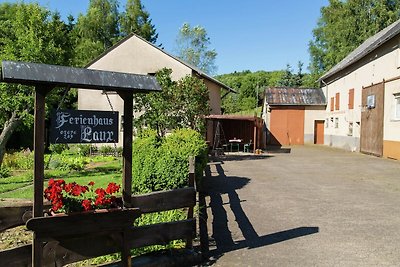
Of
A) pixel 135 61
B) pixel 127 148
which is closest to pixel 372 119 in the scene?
pixel 135 61

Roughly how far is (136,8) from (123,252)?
47670mm

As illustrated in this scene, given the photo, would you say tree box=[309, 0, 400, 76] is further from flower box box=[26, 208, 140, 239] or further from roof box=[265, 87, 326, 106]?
flower box box=[26, 208, 140, 239]

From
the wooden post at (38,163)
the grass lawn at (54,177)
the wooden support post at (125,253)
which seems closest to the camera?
the wooden post at (38,163)

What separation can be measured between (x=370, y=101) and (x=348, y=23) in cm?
2093

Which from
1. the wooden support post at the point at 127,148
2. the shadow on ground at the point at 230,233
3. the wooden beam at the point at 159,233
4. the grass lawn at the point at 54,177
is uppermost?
the wooden support post at the point at 127,148

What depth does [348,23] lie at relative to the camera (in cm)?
4147

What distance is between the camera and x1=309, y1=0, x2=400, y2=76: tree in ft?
130

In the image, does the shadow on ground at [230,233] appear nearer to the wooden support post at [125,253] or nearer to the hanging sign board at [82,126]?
the wooden support post at [125,253]

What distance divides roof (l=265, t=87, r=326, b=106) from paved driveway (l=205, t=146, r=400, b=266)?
865 inches

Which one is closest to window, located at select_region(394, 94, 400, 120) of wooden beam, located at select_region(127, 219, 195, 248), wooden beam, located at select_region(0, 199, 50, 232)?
wooden beam, located at select_region(127, 219, 195, 248)

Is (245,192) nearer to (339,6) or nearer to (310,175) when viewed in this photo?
(310,175)

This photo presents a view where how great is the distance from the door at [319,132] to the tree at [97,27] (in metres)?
24.1

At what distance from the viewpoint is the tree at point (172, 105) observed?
17.7 meters

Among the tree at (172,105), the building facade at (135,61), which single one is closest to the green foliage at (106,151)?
the building facade at (135,61)
